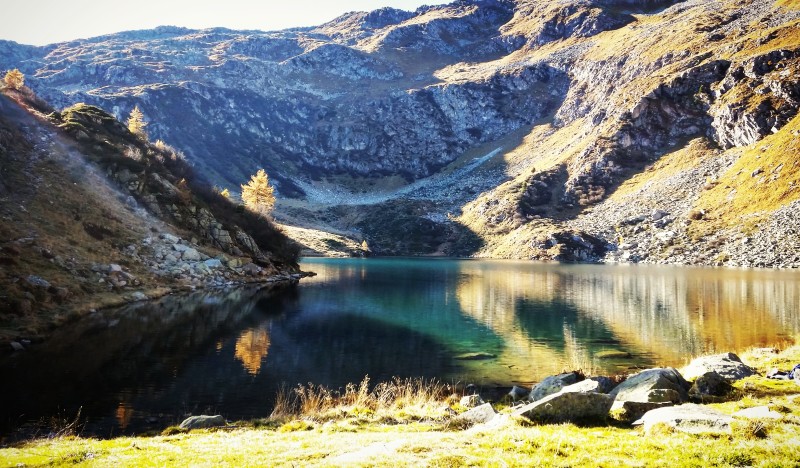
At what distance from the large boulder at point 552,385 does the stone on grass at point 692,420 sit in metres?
7.26

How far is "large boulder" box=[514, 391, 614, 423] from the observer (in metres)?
15.7

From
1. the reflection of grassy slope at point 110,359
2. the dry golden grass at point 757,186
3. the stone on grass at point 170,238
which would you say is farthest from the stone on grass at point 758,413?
the dry golden grass at point 757,186

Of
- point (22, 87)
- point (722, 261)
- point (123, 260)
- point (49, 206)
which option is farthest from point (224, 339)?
point (722, 261)

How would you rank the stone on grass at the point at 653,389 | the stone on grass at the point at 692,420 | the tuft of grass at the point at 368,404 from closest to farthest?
the stone on grass at the point at 692,420
the stone on grass at the point at 653,389
the tuft of grass at the point at 368,404

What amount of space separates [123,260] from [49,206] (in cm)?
1005

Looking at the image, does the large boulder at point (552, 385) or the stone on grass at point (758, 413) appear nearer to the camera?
the stone on grass at point (758, 413)

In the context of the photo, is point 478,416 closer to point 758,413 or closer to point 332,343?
point 758,413

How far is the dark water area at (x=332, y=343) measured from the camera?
22500mm

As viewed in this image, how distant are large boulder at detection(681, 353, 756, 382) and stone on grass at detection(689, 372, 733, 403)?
2.89 meters

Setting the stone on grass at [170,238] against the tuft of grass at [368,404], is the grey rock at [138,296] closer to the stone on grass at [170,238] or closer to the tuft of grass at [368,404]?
the stone on grass at [170,238]

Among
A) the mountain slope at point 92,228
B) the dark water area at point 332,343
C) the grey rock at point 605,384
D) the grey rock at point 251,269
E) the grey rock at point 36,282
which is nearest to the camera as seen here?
the grey rock at point 605,384

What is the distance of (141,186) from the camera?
69375 millimetres

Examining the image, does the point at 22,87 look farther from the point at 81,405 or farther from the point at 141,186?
the point at 81,405

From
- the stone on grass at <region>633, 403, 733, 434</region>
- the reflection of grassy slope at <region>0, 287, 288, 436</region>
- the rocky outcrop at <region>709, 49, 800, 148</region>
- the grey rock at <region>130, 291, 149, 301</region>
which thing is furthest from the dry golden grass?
the grey rock at <region>130, 291, 149, 301</region>
